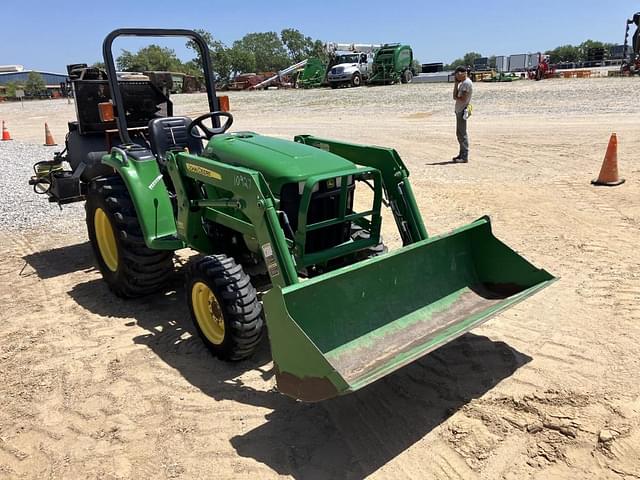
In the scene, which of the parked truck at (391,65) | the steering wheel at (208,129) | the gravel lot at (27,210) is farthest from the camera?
the parked truck at (391,65)

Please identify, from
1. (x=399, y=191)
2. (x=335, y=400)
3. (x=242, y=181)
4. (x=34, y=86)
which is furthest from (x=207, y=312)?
(x=34, y=86)

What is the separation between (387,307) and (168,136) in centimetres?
258

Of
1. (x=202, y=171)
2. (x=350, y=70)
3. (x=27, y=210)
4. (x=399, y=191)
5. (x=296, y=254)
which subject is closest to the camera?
(x=296, y=254)

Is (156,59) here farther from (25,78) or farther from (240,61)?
(25,78)

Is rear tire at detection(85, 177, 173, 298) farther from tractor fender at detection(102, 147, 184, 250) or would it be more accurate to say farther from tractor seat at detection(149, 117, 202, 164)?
tractor seat at detection(149, 117, 202, 164)

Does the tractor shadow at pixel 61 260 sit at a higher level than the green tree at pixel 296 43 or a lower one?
lower

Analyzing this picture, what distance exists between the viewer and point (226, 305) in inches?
138

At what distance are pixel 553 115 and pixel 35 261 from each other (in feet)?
47.2

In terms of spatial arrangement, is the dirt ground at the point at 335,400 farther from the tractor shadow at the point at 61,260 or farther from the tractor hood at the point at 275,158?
the tractor hood at the point at 275,158

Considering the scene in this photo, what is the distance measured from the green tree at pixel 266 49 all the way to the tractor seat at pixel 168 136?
7449cm

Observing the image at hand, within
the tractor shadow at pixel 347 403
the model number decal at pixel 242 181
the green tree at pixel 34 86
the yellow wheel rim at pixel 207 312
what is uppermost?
the green tree at pixel 34 86

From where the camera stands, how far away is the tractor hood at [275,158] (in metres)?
3.68

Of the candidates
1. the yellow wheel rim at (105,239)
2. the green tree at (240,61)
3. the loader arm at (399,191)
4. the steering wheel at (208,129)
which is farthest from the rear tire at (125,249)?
the green tree at (240,61)

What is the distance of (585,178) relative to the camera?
8.35 m
